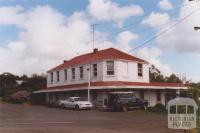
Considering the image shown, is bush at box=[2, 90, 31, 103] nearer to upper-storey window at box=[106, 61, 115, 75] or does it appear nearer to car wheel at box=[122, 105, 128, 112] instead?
upper-storey window at box=[106, 61, 115, 75]

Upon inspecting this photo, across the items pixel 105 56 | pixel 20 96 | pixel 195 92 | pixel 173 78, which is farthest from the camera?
pixel 173 78

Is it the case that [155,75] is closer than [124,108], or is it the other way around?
[124,108]

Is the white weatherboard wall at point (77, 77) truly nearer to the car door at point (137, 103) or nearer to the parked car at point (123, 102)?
the parked car at point (123, 102)

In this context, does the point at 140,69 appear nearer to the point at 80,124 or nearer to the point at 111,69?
the point at 111,69

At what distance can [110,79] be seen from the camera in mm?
52656

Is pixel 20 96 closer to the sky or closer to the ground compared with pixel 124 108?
closer to the sky

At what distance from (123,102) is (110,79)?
334 inches

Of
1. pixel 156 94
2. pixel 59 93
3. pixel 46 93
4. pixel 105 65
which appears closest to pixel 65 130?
pixel 105 65

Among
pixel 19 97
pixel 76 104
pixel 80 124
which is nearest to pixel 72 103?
pixel 76 104

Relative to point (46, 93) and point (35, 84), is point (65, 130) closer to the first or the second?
point (46, 93)

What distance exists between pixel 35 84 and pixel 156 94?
24.4 m

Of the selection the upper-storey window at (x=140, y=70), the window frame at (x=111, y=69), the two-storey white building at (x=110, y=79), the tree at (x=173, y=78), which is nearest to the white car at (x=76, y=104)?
the two-storey white building at (x=110, y=79)

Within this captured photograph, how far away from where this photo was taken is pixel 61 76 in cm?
6234

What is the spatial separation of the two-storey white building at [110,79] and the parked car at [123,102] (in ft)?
10.6
